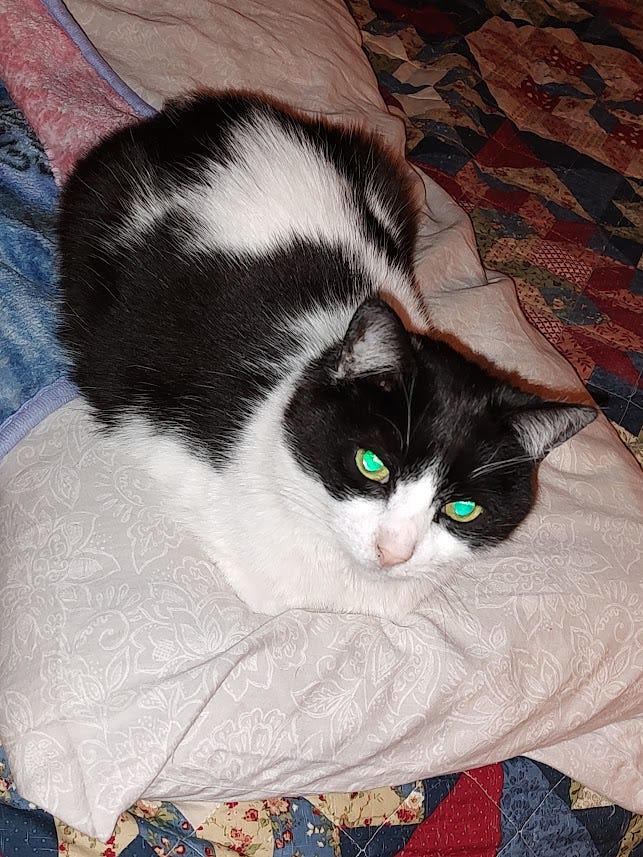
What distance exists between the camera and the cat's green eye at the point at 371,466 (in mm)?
1162

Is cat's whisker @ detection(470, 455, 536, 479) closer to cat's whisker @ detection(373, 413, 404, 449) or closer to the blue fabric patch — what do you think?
cat's whisker @ detection(373, 413, 404, 449)

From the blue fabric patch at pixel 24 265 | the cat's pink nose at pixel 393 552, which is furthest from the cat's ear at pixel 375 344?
the blue fabric patch at pixel 24 265

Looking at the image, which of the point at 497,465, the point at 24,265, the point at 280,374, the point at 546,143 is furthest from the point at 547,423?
the point at 546,143

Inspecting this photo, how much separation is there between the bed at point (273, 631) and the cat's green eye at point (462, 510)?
23 cm

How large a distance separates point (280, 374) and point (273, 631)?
0.38m

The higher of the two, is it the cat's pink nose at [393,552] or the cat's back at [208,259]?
the cat's back at [208,259]

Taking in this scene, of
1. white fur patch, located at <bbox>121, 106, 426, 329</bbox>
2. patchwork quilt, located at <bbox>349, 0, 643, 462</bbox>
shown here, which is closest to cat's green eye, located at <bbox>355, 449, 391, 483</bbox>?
white fur patch, located at <bbox>121, 106, 426, 329</bbox>

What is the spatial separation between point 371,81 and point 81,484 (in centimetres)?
129

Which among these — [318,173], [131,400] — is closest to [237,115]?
[318,173]

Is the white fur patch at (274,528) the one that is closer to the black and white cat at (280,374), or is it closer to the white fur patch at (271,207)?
the black and white cat at (280,374)

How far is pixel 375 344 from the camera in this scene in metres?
1.10

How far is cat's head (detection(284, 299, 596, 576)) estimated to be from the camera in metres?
1.14

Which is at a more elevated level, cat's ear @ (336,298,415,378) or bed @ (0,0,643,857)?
cat's ear @ (336,298,415,378)

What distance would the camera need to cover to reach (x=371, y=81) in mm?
2082
